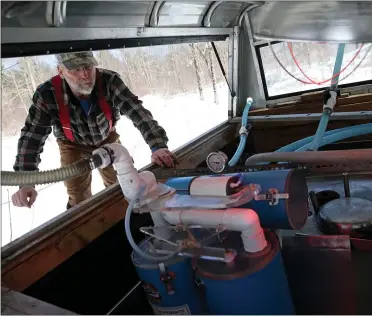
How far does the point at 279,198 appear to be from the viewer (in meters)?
1.04

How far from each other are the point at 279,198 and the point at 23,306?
0.79 meters

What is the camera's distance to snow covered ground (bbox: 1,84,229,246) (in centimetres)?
281

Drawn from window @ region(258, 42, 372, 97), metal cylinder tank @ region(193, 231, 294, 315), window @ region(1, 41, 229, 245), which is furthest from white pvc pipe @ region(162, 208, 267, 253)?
window @ region(258, 42, 372, 97)

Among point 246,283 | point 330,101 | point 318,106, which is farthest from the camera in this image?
point 318,106

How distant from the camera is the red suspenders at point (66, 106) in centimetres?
189

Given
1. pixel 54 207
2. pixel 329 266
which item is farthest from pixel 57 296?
pixel 54 207

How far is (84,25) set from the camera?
149 centimetres

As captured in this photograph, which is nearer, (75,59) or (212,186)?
(212,186)

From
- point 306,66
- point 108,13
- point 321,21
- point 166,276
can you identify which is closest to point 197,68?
point 306,66

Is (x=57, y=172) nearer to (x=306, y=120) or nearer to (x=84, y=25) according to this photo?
(x=84, y=25)

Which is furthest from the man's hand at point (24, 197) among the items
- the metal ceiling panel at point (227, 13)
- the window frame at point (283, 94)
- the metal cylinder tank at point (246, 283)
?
the window frame at point (283, 94)

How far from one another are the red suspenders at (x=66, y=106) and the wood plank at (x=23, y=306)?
3.80 feet

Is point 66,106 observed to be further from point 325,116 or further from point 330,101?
point 330,101

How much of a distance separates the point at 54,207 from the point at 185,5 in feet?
7.54
